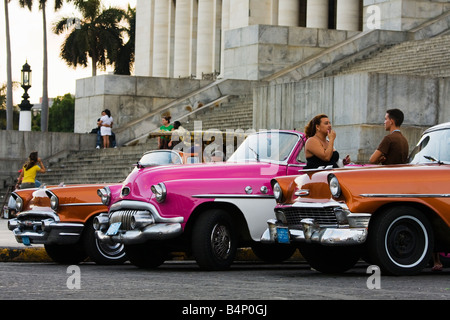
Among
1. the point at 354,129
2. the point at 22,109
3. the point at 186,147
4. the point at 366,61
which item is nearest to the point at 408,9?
the point at 366,61

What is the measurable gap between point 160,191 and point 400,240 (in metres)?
2.74

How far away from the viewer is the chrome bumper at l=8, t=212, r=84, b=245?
43.1 feet

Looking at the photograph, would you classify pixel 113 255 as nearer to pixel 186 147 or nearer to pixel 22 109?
pixel 186 147

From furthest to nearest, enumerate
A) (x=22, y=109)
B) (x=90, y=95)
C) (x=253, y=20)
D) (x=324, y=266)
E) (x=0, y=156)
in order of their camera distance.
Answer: (x=253, y=20) < (x=22, y=109) < (x=90, y=95) < (x=0, y=156) < (x=324, y=266)

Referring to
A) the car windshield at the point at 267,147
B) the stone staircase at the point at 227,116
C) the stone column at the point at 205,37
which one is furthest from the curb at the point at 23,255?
the stone column at the point at 205,37

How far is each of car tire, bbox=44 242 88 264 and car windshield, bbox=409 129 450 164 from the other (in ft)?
15.5

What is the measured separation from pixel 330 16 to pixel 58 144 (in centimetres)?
3275

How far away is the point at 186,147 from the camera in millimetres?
13820

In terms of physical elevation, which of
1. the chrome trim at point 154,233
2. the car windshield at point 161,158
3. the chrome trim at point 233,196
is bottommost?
the chrome trim at point 154,233

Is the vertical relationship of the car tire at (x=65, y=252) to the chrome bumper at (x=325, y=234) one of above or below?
below

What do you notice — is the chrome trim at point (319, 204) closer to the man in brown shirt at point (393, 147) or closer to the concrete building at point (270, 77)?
the man in brown shirt at point (393, 147)

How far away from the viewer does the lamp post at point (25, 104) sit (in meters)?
37.4

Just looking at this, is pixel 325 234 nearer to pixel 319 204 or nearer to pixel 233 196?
pixel 319 204

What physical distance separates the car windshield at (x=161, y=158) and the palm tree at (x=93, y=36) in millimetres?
65507
